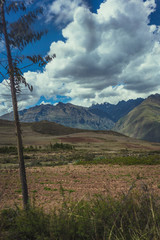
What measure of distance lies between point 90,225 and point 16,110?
4.94 metres

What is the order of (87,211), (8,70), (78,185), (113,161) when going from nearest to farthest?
(87,211) → (8,70) → (78,185) → (113,161)

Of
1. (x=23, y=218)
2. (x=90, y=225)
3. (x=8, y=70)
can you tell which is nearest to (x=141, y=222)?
(x=90, y=225)

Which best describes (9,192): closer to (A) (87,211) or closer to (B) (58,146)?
(A) (87,211)

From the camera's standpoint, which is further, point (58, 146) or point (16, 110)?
point (58, 146)

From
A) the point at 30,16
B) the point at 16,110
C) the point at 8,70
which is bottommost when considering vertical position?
the point at 16,110

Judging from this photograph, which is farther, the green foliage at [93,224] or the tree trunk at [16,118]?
the tree trunk at [16,118]

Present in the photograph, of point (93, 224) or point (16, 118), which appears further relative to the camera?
point (16, 118)

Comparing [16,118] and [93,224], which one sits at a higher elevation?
[16,118]

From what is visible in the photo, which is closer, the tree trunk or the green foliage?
the green foliage

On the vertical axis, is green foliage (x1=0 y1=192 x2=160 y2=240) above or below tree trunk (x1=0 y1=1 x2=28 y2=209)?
below

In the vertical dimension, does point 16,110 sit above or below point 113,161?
above

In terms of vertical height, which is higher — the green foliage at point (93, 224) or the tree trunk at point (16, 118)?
the tree trunk at point (16, 118)

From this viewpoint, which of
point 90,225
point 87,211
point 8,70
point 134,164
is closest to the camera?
point 90,225

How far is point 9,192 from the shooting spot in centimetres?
1230
